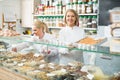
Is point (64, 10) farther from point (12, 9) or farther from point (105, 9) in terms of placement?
point (12, 9)

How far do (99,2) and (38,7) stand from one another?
2.36m

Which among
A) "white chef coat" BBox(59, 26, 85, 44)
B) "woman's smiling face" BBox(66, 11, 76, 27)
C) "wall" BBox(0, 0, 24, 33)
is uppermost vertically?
"wall" BBox(0, 0, 24, 33)

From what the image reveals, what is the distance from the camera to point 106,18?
404 cm

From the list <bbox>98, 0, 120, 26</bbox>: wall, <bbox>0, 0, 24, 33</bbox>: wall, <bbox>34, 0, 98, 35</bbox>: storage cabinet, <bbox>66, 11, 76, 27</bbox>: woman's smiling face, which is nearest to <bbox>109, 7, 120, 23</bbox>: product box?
<bbox>66, 11, 76, 27</bbox>: woman's smiling face

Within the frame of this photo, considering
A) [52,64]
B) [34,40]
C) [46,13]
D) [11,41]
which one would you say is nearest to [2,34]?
[11,41]

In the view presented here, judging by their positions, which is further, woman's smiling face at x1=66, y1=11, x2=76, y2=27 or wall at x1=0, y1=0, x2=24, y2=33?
wall at x1=0, y1=0, x2=24, y2=33

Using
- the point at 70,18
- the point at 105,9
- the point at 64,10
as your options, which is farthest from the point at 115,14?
the point at 64,10

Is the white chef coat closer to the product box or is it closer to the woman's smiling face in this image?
the woman's smiling face

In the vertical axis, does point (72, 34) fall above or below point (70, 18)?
below

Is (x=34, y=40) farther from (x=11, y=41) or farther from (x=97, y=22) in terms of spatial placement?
(x=97, y=22)

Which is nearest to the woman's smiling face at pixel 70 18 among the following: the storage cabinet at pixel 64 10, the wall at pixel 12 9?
the storage cabinet at pixel 64 10

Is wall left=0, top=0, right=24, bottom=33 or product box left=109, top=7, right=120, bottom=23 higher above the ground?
wall left=0, top=0, right=24, bottom=33

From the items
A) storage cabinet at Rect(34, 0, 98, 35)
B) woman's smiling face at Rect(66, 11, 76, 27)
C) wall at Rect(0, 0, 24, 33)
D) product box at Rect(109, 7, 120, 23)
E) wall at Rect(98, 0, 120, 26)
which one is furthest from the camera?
wall at Rect(0, 0, 24, 33)

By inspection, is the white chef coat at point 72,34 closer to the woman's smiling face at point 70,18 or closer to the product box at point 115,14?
the woman's smiling face at point 70,18
